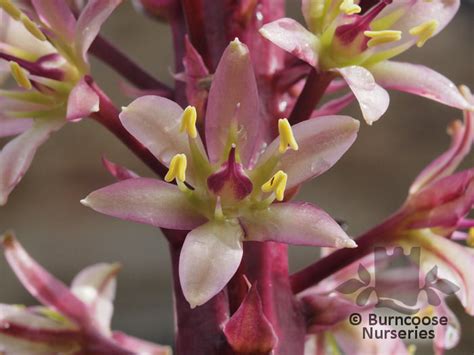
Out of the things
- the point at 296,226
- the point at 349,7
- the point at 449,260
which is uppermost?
the point at 349,7

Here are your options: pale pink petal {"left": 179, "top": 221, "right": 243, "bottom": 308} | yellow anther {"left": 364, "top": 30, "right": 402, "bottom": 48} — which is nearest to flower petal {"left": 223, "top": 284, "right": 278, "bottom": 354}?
pale pink petal {"left": 179, "top": 221, "right": 243, "bottom": 308}

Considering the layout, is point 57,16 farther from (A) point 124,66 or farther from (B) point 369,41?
(B) point 369,41

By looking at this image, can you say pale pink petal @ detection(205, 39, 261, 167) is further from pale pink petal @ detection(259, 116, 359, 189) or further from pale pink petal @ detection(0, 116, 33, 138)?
pale pink petal @ detection(0, 116, 33, 138)

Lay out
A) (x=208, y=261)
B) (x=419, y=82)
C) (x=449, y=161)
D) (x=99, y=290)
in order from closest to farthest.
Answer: (x=208, y=261)
(x=419, y=82)
(x=449, y=161)
(x=99, y=290)

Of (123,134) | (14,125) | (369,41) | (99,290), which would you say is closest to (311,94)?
(369,41)

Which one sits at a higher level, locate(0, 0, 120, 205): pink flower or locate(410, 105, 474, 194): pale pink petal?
locate(0, 0, 120, 205): pink flower

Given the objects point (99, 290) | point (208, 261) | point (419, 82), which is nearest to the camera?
point (208, 261)
